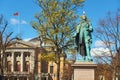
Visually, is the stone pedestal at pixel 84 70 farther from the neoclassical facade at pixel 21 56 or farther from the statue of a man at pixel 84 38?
the neoclassical facade at pixel 21 56

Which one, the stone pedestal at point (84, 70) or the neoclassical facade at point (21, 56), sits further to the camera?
the neoclassical facade at point (21, 56)

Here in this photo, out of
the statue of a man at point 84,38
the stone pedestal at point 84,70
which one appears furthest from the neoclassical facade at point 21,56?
the stone pedestal at point 84,70

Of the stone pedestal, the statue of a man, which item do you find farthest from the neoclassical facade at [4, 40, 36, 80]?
the stone pedestal

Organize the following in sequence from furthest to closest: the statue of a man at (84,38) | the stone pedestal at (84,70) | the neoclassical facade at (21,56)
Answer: the neoclassical facade at (21,56) < the statue of a man at (84,38) < the stone pedestal at (84,70)

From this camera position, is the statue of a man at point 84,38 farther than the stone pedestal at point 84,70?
Answer: Yes

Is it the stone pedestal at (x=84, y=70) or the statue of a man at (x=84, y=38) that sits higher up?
the statue of a man at (x=84, y=38)

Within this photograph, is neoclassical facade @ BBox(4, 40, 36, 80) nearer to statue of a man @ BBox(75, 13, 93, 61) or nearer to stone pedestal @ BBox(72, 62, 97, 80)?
statue of a man @ BBox(75, 13, 93, 61)

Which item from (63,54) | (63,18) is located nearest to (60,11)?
(63,18)

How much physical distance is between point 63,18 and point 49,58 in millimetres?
4383

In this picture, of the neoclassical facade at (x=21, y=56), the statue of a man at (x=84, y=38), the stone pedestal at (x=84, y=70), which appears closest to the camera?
the stone pedestal at (x=84, y=70)

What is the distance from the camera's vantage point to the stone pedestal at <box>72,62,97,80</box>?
2892 cm

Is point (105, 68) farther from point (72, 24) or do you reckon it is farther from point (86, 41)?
point (86, 41)

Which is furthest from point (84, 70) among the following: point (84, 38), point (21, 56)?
point (21, 56)

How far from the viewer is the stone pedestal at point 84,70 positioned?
2892cm
